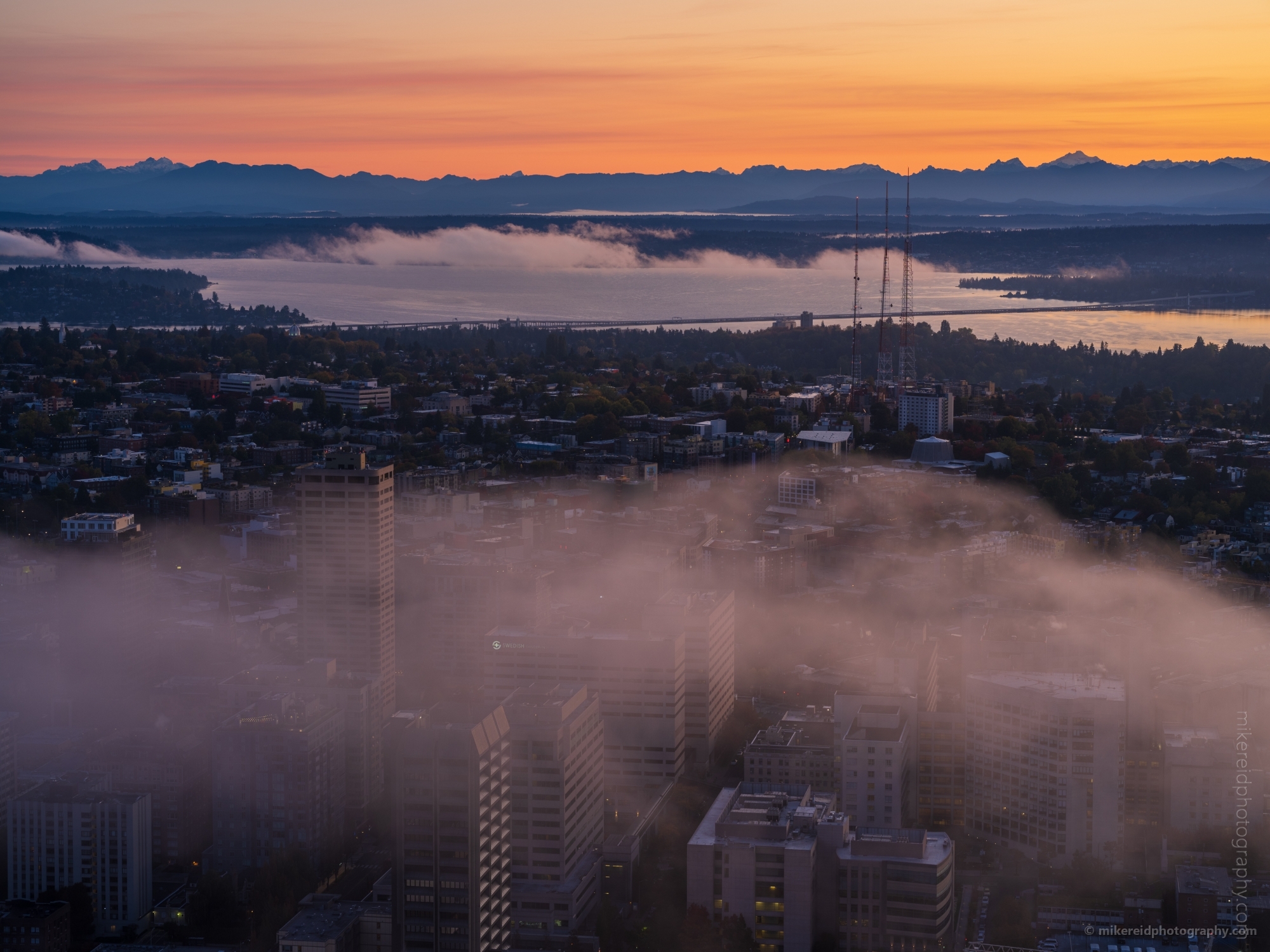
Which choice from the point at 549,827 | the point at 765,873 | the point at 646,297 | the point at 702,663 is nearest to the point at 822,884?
the point at 765,873

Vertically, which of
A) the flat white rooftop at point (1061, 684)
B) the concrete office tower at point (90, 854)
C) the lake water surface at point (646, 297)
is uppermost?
the lake water surface at point (646, 297)

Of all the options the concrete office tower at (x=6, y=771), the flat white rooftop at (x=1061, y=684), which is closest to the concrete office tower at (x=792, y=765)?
the flat white rooftop at (x=1061, y=684)

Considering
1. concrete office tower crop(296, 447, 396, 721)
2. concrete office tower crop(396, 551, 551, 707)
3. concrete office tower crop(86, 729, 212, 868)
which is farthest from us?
concrete office tower crop(396, 551, 551, 707)

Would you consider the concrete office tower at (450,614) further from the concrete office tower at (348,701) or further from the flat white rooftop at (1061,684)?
the flat white rooftop at (1061,684)

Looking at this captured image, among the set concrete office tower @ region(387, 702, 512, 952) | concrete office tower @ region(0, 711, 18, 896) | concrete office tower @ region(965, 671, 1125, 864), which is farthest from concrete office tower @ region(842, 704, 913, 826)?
concrete office tower @ region(0, 711, 18, 896)

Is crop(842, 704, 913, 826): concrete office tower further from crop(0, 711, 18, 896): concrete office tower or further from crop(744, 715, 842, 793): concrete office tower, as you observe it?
crop(0, 711, 18, 896): concrete office tower

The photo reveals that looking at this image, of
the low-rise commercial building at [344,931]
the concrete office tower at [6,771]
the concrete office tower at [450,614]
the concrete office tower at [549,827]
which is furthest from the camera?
the concrete office tower at [450,614]
